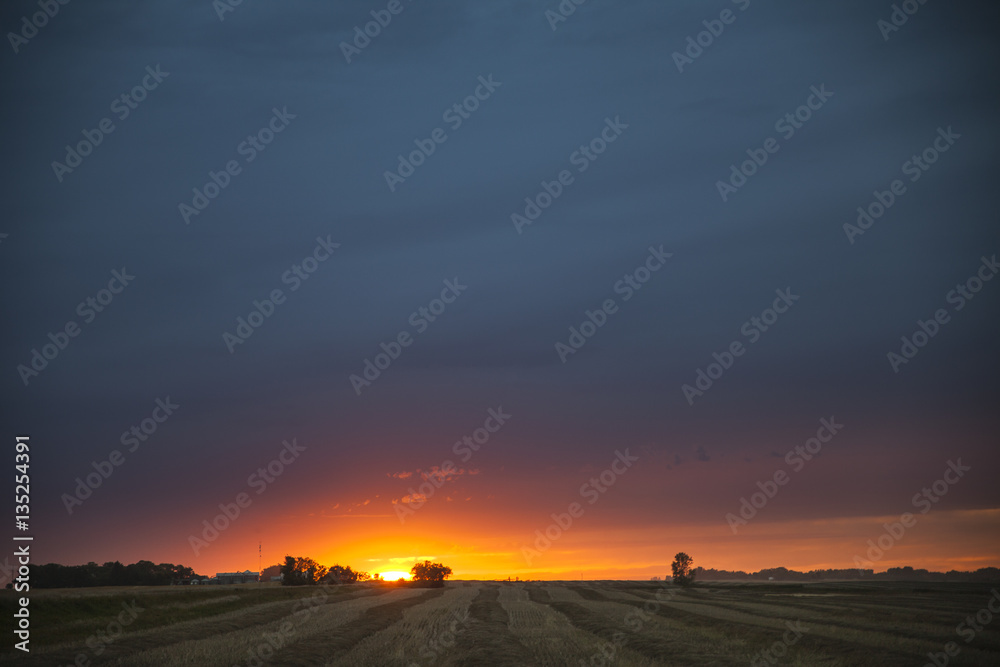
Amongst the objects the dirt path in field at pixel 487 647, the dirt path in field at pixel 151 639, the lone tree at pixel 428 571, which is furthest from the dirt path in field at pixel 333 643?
the lone tree at pixel 428 571

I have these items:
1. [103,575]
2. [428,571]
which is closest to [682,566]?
[428,571]

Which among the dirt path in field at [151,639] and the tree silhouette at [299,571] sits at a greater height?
the tree silhouette at [299,571]

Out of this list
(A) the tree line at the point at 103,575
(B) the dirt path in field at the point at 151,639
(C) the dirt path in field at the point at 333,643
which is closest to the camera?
(B) the dirt path in field at the point at 151,639

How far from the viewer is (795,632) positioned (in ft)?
109

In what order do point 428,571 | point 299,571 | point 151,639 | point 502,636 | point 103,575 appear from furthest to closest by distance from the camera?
point 428,571 < point 299,571 < point 103,575 < point 502,636 < point 151,639

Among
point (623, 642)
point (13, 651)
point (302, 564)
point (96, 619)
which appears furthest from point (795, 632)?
point (302, 564)

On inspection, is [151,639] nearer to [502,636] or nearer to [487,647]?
[487,647]

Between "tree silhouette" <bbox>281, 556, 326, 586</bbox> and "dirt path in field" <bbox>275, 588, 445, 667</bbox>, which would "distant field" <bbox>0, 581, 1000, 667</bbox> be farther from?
"tree silhouette" <bbox>281, 556, 326, 586</bbox>

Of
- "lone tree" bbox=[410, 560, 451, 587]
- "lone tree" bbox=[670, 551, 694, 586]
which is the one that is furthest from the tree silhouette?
"lone tree" bbox=[670, 551, 694, 586]

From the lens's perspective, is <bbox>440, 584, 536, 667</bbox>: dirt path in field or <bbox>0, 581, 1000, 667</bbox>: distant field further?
<bbox>0, 581, 1000, 667</bbox>: distant field

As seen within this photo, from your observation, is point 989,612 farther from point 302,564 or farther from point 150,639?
point 302,564

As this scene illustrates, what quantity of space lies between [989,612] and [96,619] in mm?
54190

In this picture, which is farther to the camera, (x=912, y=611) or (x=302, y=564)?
(x=302, y=564)

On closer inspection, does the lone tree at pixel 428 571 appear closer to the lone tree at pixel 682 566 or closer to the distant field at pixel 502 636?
the lone tree at pixel 682 566
